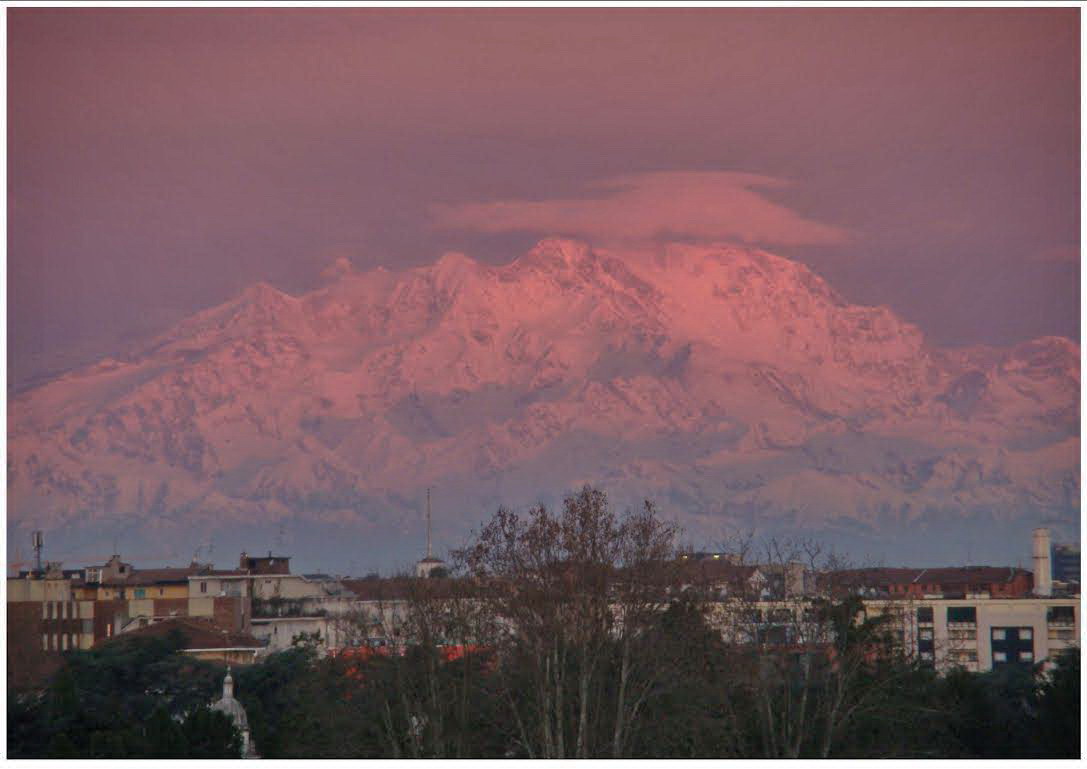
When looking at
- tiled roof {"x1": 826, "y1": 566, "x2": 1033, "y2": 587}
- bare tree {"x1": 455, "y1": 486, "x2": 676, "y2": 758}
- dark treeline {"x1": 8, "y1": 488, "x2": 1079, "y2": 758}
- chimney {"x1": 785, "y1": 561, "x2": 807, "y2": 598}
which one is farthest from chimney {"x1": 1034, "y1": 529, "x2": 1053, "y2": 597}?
bare tree {"x1": 455, "y1": 486, "x2": 676, "y2": 758}

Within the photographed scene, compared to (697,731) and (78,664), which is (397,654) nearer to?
(697,731)

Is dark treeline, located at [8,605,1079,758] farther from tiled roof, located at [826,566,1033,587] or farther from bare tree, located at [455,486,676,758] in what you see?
tiled roof, located at [826,566,1033,587]

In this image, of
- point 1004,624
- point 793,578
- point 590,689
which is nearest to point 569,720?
point 590,689

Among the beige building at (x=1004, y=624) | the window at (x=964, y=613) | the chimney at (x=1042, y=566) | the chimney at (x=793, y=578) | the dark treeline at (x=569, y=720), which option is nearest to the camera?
the dark treeline at (x=569, y=720)

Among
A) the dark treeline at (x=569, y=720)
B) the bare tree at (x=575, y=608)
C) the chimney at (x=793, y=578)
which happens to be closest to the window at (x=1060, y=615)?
the chimney at (x=793, y=578)

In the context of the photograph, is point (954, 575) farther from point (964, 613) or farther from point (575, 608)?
point (575, 608)

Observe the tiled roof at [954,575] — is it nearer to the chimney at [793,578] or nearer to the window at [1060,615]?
the window at [1060,615]
